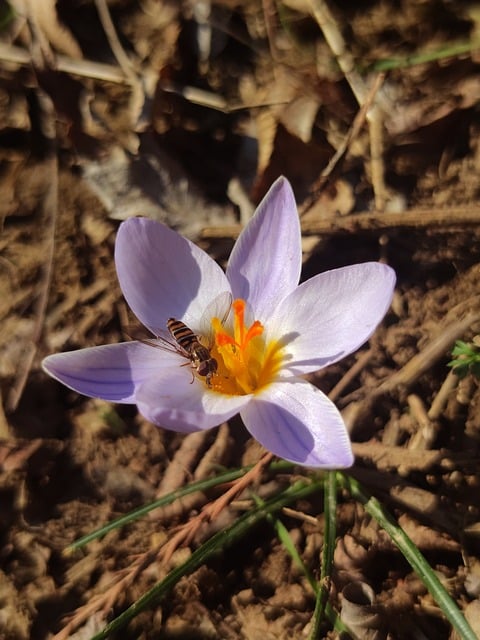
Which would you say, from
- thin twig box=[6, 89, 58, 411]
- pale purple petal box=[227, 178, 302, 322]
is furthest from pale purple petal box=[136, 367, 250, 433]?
thin twig box=[6, 89, 58, 411]

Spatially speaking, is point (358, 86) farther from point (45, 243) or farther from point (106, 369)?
point (106, 369)

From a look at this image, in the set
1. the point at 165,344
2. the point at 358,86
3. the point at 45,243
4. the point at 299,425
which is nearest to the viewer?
the point at 299,425

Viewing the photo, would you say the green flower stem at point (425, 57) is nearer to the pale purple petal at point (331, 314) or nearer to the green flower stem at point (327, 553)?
the pale purple petal at point (331, 314)

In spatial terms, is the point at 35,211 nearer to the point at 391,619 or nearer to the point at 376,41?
the point at 376,41

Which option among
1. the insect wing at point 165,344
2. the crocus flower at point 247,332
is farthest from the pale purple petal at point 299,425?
the insect wing at point 165,344

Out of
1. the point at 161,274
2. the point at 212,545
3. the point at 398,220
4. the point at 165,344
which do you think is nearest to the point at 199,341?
the point at 165,344

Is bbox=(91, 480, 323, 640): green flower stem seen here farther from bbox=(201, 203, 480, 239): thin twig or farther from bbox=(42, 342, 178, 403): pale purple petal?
bbox=(201, 203, 480, 239): thin twig

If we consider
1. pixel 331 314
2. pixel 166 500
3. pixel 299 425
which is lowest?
pixel 166 500
